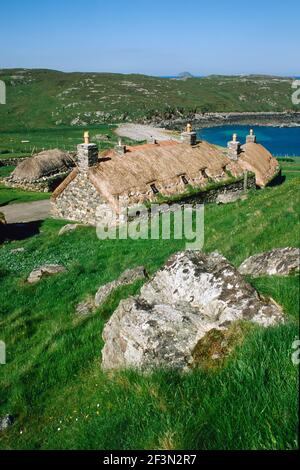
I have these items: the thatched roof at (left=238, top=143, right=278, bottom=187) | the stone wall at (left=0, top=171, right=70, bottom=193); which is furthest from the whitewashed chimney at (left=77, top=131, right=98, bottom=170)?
the stone wall at (left=0, top=171, right=70, bottom=193)

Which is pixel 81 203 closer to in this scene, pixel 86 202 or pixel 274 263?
pixel 86 202

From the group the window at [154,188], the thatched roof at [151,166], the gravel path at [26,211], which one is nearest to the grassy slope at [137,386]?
the thatched roof at [151,166]

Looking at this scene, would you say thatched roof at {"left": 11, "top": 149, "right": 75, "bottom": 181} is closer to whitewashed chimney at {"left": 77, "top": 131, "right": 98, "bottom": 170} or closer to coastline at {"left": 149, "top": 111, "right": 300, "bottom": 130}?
whitewashed chimney at {"left": 77, "top": 131, "right": 98, "bottom": 170}

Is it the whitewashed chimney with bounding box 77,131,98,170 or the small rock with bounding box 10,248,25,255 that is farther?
the whitewashed chimney with bounding box 77,131,98,170

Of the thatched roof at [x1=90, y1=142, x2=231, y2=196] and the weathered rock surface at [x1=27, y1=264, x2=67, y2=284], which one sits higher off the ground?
the thatched roof at [x1=90, y1=142, x2=231, y2=196]

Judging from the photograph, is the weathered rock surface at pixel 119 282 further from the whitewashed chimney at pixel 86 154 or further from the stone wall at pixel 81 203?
the whitewashed chimney at pixel 86 154

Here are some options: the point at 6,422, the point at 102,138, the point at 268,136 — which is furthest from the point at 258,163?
the point at 268,136

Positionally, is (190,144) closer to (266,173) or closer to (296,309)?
(266,173)
